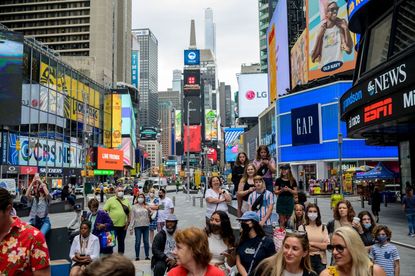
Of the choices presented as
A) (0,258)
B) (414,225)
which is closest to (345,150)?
(414,225)

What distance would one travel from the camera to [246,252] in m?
5.54

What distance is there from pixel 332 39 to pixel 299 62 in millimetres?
11790

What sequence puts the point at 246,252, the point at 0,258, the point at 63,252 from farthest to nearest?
1. the point at 63,252
2. the point at 246,252
3. the point at 0,258

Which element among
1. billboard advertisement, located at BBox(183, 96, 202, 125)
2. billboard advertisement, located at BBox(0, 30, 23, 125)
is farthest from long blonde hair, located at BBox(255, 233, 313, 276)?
billboard advertisement, located at BBox(183, 96, 202, 125)

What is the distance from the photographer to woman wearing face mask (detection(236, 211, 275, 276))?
5439 mm

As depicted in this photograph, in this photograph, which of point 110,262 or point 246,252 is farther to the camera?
point 246,252

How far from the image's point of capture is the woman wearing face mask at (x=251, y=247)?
5439 millimetres

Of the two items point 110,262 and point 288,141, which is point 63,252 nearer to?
point 110,262

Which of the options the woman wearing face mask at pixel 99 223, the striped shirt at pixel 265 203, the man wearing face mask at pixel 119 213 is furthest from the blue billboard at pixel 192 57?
the striped shirt at pixel 265 203

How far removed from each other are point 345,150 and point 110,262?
60591 mm

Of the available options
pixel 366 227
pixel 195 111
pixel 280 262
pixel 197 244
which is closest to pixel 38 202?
pixel 366 227

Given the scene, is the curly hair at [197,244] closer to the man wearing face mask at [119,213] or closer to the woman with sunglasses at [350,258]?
the woman with sunglasses at [350,258]

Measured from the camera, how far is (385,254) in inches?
267

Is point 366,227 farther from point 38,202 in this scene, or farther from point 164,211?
point 38,202
